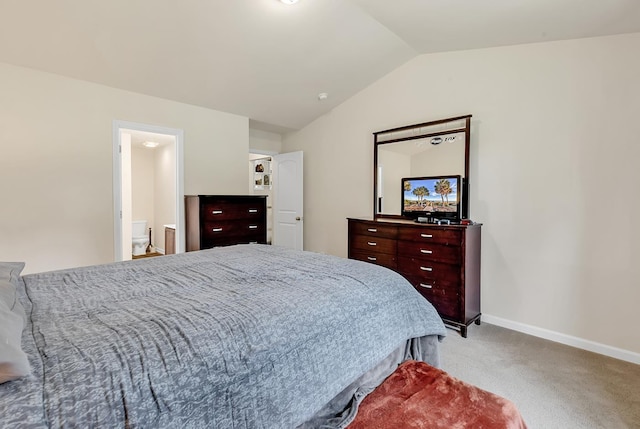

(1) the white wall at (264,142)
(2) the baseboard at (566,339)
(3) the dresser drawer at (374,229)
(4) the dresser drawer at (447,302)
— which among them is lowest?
(2) the baseboard at (566,339)

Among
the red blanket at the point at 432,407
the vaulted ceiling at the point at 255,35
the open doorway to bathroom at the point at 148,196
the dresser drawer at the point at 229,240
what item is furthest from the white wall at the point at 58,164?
the red blanket at the point at 432,407

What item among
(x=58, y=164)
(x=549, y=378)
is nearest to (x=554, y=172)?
(x=549, y=378)

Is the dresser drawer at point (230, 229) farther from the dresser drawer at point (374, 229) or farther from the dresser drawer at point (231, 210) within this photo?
the dresser drawer at point (374, 229)

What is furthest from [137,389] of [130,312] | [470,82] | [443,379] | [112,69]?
[470,82]

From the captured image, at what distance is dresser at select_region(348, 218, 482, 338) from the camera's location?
2.78 meters

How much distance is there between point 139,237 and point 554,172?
267 inches

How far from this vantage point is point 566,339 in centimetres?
265

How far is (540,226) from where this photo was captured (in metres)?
2.79

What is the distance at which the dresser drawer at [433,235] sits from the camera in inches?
110

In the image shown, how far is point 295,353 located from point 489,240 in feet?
8.89

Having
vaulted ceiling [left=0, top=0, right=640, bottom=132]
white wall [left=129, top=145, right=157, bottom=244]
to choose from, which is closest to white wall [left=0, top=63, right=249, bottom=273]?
vaulted ceiling [left=0, top=0, right=640, bottom=132]

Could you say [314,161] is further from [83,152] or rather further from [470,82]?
[83,152]

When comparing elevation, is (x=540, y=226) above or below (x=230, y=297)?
above

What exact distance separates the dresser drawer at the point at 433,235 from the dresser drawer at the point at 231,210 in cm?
187
